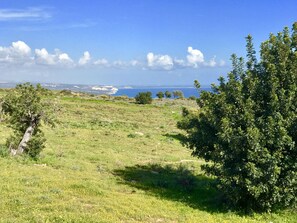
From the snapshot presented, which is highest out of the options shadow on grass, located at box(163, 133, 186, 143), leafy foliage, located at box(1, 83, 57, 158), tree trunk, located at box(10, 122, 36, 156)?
leafy foliage, located at box(1, 83, 57, 158)

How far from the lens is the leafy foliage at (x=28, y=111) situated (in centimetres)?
2344

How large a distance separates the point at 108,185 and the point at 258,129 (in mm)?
8913

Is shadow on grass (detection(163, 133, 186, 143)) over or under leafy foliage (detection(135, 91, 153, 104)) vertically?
under

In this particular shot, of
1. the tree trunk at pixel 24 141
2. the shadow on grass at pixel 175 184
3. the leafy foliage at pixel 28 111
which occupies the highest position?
the leafy foliage at pixel 28 111

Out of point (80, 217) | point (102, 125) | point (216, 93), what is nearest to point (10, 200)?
point (80, 217)

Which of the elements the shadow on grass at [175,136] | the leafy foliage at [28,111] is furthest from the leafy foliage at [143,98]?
the leafy foliage at [28,111]

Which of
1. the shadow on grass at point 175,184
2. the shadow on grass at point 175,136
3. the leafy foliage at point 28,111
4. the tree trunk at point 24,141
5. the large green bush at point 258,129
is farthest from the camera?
the shadow on grass at point 175,136

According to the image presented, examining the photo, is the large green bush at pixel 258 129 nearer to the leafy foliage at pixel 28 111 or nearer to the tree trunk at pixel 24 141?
the leafy foliage at pixel 28 111

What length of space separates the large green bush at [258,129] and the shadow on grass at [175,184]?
1711 mm

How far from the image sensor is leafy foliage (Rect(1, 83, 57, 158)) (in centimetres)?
2344

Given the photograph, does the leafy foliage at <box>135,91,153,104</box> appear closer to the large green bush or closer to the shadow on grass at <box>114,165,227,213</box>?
the shadow on grass at <box>114,165,227,213</box>

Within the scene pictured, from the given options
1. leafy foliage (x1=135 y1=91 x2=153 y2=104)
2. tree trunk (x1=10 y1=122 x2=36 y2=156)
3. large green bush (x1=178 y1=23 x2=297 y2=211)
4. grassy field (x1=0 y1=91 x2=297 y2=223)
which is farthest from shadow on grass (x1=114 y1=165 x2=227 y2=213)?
leafy foliage (x1=135 y1=91 x2=153 y2=104)

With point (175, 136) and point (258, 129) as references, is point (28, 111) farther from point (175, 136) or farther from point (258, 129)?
point (175, 136)

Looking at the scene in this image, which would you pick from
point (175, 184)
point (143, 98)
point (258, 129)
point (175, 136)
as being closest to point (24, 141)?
point (175, 184)
